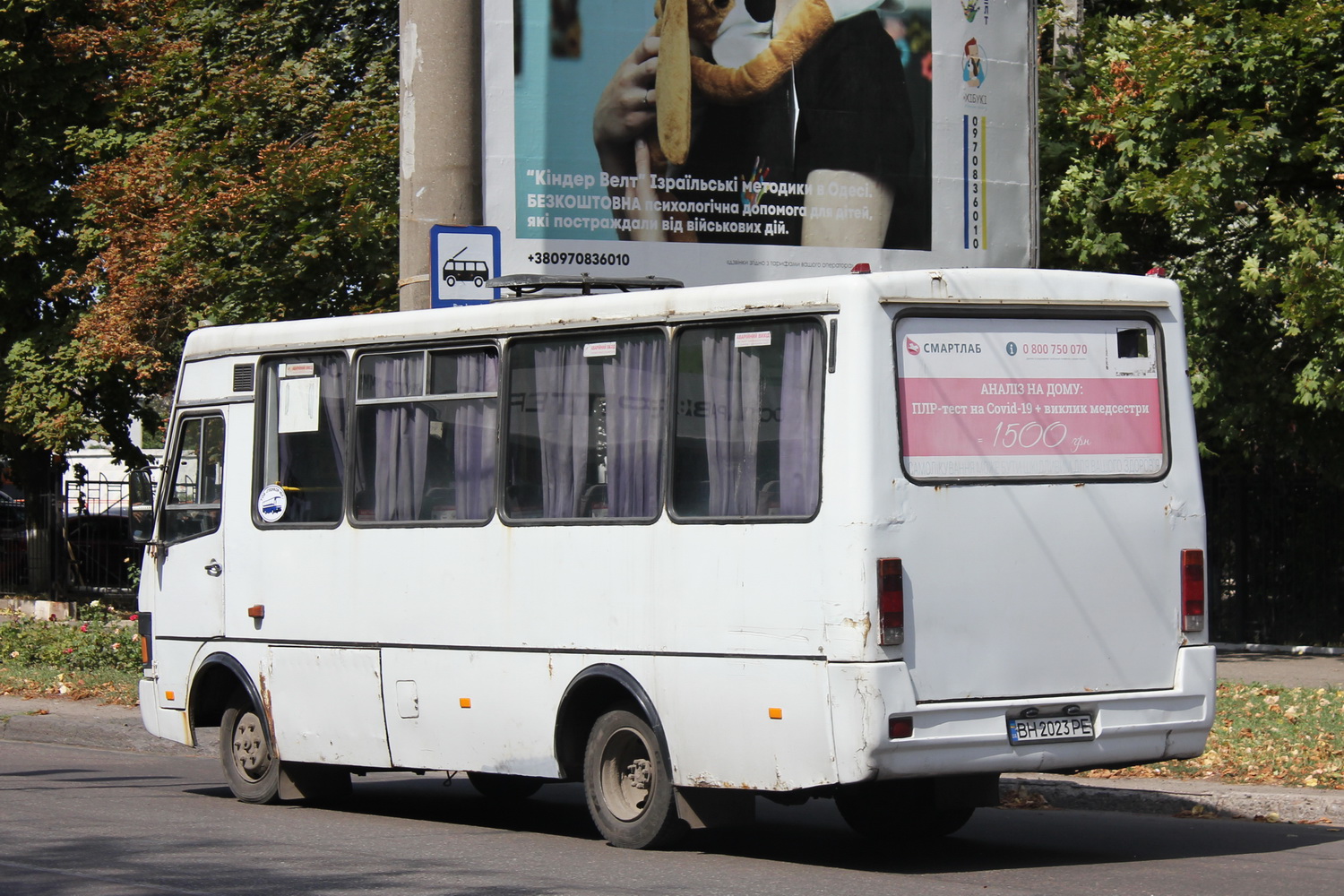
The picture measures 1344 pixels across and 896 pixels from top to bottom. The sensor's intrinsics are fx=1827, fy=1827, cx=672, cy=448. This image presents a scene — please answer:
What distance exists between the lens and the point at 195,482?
11.8 metres

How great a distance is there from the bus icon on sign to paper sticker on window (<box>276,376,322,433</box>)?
2.11 meters

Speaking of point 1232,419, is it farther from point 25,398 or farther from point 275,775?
point 25,398

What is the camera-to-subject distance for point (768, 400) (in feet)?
27.8

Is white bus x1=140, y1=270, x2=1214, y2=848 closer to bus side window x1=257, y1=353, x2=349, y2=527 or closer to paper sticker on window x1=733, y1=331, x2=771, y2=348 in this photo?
paper sticker on window x1=733, y1=331, x2=771, y2=348

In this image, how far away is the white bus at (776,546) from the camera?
8.07 metres

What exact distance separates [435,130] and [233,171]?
325 inches

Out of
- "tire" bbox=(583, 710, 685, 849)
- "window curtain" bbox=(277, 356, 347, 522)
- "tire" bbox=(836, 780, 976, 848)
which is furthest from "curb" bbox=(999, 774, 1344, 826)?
"window curtain" bbox=(277, 356, 347, 522)

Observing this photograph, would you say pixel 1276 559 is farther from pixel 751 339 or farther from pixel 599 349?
pixel 751 339

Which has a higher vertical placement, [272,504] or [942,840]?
[272,504]

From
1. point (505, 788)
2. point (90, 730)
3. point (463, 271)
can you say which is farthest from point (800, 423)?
point (90, 730)

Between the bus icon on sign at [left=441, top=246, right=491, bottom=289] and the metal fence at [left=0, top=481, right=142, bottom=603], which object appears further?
the metal fence at [left=0, top=481, right=142, bottom=603]

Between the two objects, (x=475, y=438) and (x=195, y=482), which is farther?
(x=195, y=482)

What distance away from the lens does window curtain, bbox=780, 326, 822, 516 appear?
8203mm

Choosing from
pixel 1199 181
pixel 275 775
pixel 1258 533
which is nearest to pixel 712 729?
pixel 275 775
